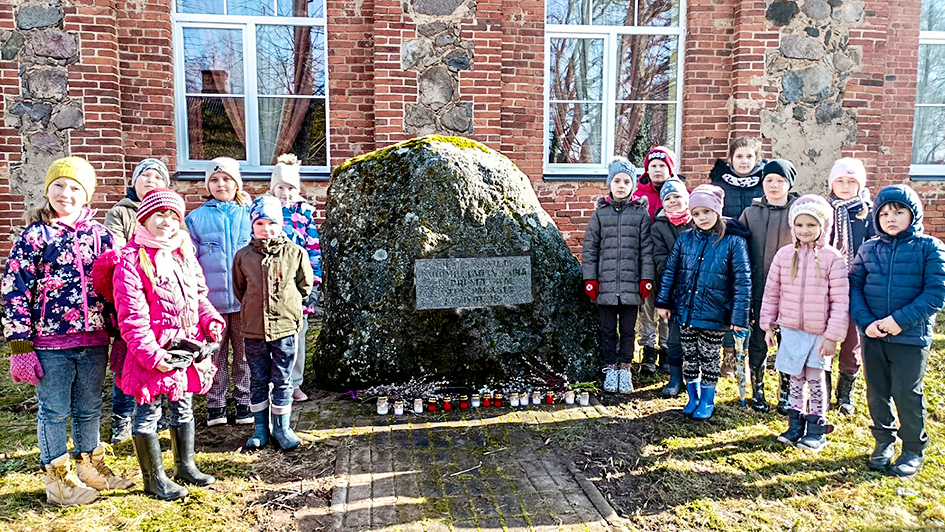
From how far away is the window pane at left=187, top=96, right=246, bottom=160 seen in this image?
713 cm

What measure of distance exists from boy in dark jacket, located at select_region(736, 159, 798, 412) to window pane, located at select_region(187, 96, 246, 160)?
17.9ft

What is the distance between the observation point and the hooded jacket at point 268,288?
3.52m

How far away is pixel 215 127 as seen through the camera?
283 inches

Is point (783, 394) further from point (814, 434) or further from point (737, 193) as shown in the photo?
point (737, 193)

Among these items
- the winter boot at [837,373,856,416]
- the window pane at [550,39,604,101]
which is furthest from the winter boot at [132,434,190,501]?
the window pane at [550,39,604,101]

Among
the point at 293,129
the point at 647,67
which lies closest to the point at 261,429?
the point at 293,129

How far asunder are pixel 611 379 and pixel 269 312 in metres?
2.38

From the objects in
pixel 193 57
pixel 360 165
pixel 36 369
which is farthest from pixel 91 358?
pixel 193 57

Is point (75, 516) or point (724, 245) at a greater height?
point (724, 245)

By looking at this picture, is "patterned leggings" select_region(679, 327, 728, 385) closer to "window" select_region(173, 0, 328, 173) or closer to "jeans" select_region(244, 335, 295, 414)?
"jeans" select_region(244, 335, 295, 414)

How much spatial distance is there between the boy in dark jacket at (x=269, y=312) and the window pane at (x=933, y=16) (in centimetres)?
878

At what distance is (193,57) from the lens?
707cm

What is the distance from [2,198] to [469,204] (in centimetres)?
515

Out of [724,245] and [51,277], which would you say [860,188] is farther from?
[51,277]
